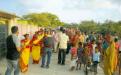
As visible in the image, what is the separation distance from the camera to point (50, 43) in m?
20.9

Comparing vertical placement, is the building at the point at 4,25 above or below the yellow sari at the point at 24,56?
above

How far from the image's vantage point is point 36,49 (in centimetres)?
2261

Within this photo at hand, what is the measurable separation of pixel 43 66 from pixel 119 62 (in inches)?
162

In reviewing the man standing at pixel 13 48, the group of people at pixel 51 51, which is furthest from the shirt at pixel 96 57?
the man standing at pixel 13 48

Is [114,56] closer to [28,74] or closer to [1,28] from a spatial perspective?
[28,74]

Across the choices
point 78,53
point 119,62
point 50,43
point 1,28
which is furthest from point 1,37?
point 119,62

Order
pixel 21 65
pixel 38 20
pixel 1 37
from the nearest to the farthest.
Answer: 1. pixel 21 65
2. pixel 1 37
3. pixel 38 20

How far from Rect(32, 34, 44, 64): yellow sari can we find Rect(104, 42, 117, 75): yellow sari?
647cm

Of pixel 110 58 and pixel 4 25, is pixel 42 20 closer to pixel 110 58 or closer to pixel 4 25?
pixel 4 25

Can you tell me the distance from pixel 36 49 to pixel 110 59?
23.6 ft

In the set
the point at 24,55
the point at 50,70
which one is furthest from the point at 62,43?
the point at 24,55

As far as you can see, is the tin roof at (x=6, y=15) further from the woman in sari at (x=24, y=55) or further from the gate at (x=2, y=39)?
the woman in sari at (x=24, y=55)

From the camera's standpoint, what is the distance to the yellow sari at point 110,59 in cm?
1595

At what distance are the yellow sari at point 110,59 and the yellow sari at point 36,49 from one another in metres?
6.47
